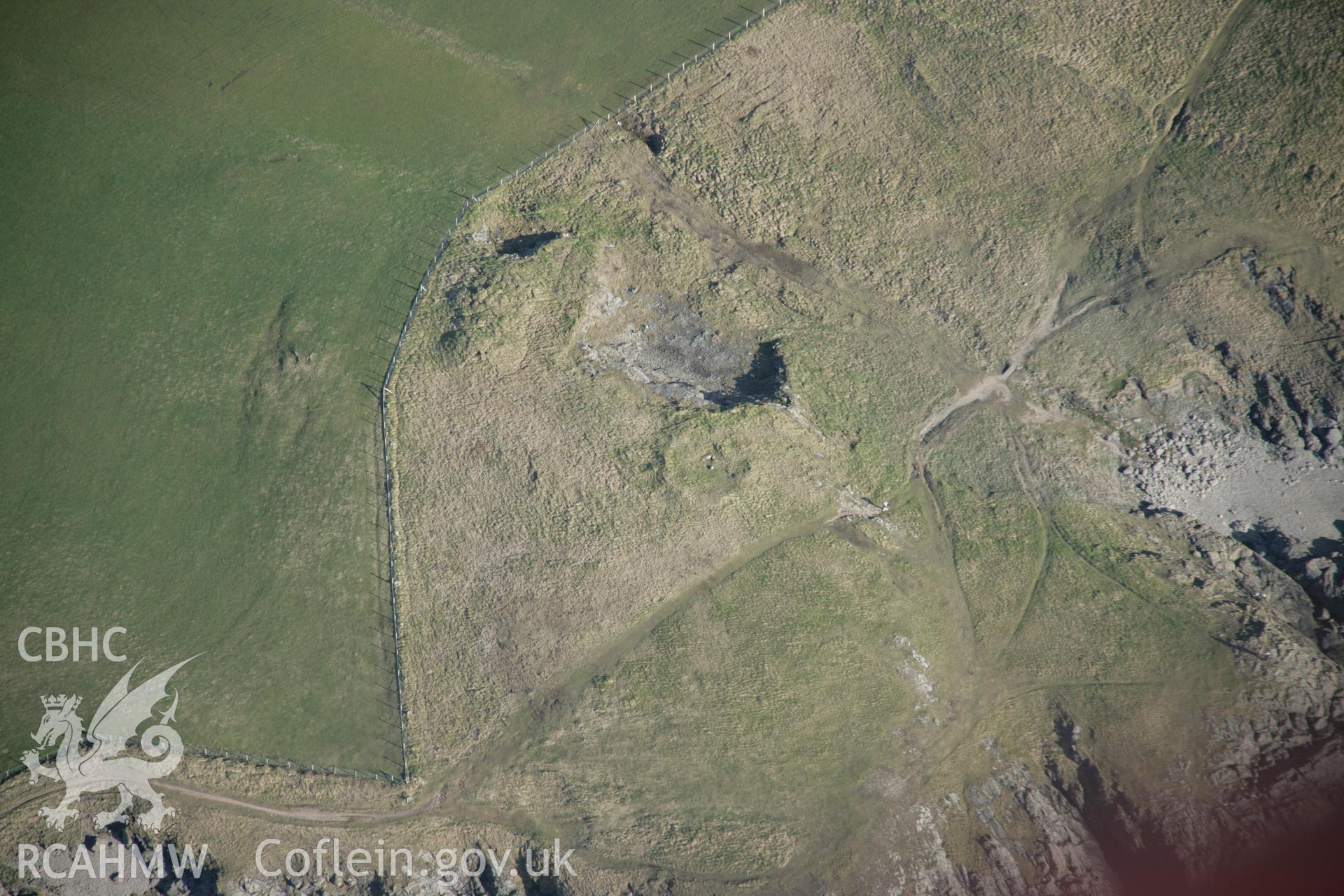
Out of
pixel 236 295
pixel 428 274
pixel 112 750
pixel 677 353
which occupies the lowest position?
pixel 112 750

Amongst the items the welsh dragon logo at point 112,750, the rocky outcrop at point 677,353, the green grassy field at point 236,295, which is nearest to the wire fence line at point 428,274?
the green grassy field at point 236,295

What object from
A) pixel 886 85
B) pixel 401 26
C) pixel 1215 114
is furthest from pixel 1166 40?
pixel 401 26

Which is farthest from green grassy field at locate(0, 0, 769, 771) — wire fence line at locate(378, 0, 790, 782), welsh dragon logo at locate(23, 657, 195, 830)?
welsh dragon logo at locate(23, 657, 195, 830)

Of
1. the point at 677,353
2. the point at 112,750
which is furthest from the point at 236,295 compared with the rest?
the point at 677,353

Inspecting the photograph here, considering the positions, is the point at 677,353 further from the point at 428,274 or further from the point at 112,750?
the point at 112,750

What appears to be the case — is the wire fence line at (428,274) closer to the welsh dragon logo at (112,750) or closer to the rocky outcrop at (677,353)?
the rocky outcrop at (677,353)

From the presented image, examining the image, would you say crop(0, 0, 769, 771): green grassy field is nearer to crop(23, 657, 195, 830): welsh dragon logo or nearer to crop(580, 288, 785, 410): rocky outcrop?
crop(23, 657, 195, 830): welsh dragon logo

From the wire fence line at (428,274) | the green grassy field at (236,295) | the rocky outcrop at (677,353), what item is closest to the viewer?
the wire fence line at (428,274)

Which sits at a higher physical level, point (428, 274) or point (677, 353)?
point (428, 274)
